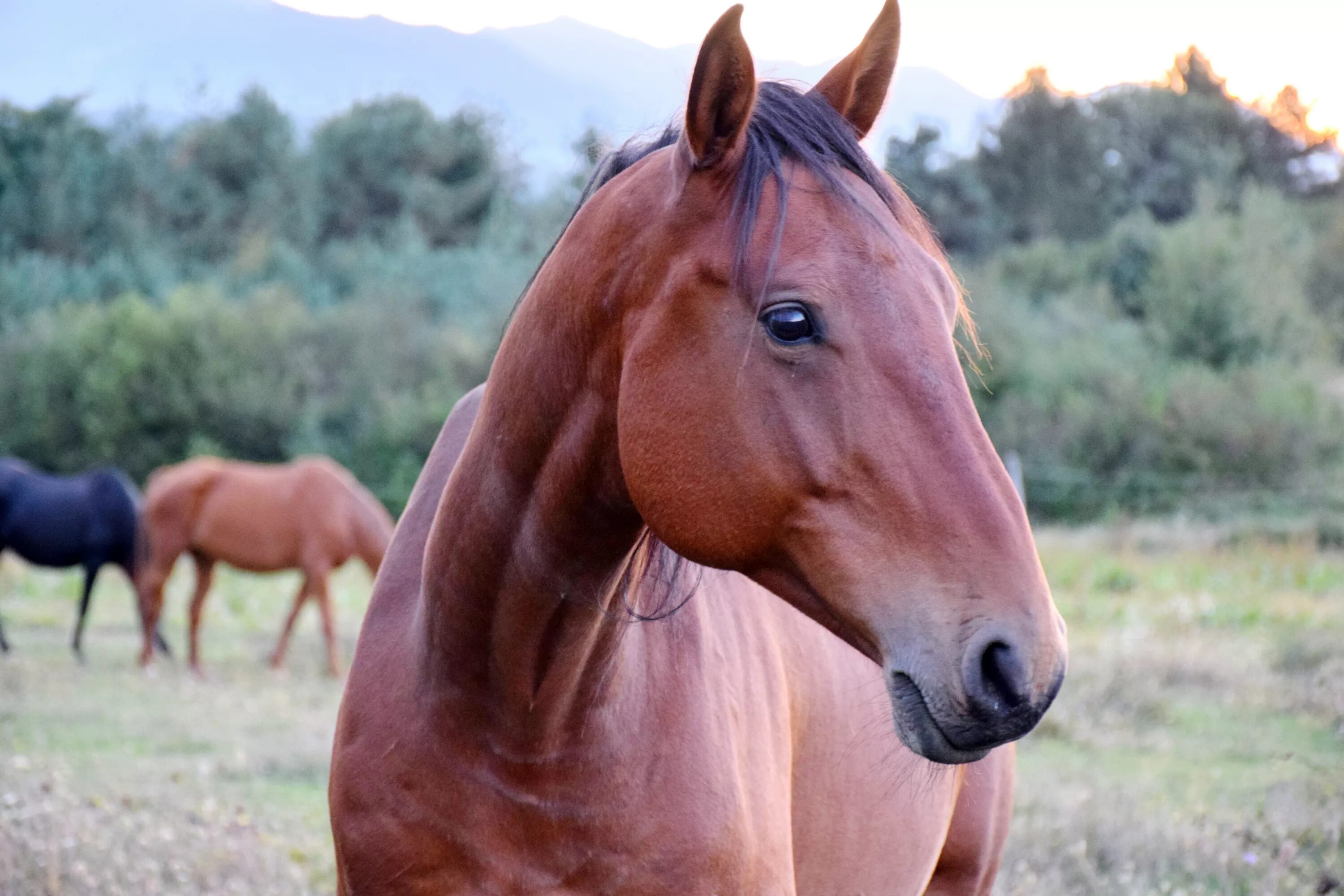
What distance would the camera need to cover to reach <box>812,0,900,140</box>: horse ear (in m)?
1.85

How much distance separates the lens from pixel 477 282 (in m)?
29.5

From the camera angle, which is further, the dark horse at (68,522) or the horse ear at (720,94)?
the dark horse at (68,522)

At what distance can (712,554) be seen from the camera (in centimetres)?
160

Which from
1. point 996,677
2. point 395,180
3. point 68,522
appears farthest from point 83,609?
point 395,180

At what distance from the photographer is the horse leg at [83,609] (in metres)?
9.97

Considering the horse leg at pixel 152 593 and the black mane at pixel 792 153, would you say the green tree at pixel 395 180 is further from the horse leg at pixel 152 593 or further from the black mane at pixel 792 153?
the black mane at pixel 792 153

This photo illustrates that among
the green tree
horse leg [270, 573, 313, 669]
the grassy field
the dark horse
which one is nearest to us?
the grassy field

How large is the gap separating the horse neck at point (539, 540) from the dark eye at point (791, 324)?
305mm

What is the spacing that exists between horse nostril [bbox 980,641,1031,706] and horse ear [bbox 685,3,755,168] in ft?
2.50

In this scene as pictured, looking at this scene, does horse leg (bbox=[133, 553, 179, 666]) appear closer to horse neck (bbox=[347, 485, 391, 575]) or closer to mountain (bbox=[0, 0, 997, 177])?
horse neck (bbox=[347, 485, 391, 575])

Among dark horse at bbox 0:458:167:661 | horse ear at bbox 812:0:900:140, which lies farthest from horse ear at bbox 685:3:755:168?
dark horse at bbox 0:458:167:661

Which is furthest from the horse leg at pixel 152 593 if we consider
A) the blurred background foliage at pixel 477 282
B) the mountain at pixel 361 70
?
the blurred background foliage at pixel 477 282

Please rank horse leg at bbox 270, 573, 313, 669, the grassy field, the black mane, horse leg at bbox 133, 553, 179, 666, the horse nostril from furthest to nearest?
1. horse leg at bbox 133, 553, 179, 666
2. horse leg at bbox 270, 573, 313, 669
3. the grassy field
4. the black mane
5. the horse nostril

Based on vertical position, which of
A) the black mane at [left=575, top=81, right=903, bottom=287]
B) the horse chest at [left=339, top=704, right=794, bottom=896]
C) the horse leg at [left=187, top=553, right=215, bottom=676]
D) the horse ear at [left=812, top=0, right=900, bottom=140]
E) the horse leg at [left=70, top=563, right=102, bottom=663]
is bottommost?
the horse leg at [left=70, top=563, right=102, bottom=663]
